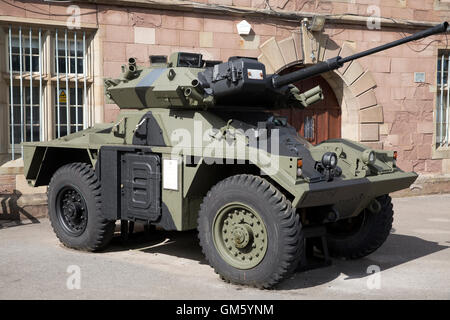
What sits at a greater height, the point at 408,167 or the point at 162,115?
the point at 162,115

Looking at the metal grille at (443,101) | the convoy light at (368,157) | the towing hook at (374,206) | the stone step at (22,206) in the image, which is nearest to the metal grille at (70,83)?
the stone step at (22,206)

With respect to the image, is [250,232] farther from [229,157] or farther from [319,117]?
[319,117]

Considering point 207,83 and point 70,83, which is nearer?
point 207,83

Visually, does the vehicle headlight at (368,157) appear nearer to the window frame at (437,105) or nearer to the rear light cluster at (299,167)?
the rear light cluster at (299,167)

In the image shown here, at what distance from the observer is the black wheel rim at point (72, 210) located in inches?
289

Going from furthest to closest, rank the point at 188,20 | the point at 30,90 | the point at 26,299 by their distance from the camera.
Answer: the point at 188,20
the point at 30,90
the point at 26,299

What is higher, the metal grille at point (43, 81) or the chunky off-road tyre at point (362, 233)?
the metal grille at point (43, 81)

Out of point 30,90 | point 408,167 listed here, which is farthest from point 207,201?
point 408,167

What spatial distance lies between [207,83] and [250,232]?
6.04ft

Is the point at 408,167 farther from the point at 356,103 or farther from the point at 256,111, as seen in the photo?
the point at 256,111

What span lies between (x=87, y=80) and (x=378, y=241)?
5432 millimetres

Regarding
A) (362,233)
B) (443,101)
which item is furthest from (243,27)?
(362,233)

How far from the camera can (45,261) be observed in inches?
268

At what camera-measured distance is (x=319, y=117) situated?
12383 mm
